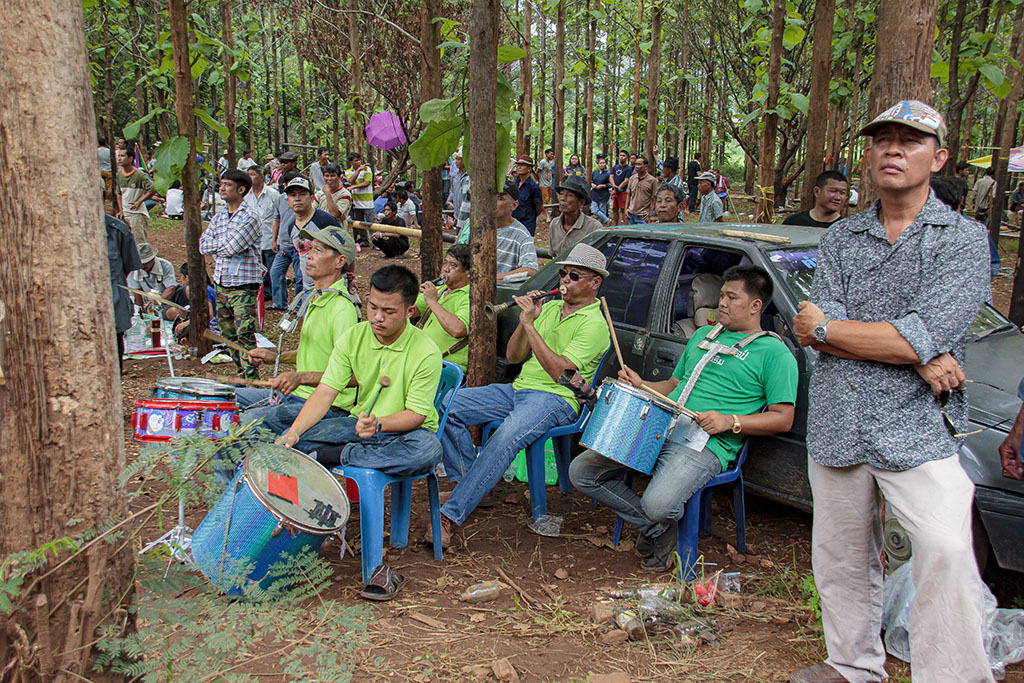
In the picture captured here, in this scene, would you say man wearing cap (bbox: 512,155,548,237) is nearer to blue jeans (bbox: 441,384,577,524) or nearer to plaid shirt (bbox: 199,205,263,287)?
plaid shirt (bbox: 199,205,263,287)

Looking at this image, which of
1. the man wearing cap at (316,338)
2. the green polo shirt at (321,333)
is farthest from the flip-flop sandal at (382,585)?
the green polo shirt at (321,333)

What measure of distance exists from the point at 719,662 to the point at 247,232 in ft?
18.8

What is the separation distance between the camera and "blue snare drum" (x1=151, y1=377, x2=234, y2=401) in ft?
13.8

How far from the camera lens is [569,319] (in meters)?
4.89

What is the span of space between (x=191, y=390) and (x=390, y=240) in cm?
1120

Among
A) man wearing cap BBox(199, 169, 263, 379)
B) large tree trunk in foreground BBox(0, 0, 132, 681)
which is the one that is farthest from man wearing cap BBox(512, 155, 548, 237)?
large tree trunk in foreground BBox(0, 0, 132, 681)

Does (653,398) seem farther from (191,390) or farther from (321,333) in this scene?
(191,390)

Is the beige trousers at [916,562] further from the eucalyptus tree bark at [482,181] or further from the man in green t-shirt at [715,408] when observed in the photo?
the eucalyptus tree bark at [482,181]

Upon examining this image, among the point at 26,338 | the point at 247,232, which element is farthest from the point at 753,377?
the point at 247,232

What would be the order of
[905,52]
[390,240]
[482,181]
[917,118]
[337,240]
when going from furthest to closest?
[390,240] → [337,240] → [482,181] → [905,52] → [917,118]

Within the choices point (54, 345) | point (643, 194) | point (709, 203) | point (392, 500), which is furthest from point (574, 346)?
point (643, 194)

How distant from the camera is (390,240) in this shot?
15188mm

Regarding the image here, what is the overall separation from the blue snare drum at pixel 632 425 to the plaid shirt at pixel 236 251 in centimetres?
459

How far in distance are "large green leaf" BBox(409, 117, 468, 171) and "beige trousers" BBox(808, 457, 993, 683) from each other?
3281 millimetres
